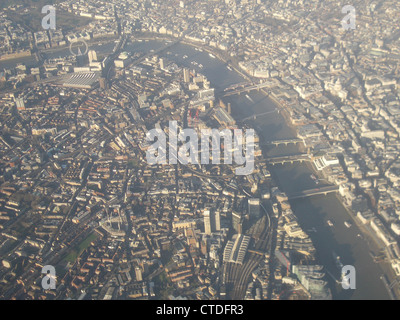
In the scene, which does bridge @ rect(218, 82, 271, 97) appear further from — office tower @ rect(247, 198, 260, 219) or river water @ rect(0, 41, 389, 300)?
office tower @ rect(247, 198, 260, 219)

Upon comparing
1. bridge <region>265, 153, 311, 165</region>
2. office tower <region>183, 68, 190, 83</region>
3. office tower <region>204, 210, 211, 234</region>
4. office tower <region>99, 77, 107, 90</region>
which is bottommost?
office tower <region>204, 210, 211, 234</region>

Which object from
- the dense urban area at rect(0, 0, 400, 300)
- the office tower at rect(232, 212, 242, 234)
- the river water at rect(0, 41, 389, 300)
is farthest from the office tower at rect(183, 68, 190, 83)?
the office tower at rect(232, 212, 242, 234)

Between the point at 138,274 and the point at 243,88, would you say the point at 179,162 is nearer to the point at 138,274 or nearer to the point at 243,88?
the point at 138,274

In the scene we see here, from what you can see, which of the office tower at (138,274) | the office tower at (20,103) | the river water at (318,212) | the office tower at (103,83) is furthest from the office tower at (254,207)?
the office tower at (20,103)

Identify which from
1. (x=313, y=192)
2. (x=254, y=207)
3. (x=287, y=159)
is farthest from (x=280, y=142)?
(x=254, y=207)

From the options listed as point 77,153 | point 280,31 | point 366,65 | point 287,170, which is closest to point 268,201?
point 287,170

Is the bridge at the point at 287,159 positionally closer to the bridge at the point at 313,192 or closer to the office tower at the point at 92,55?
the bridge at the point at 313,192
